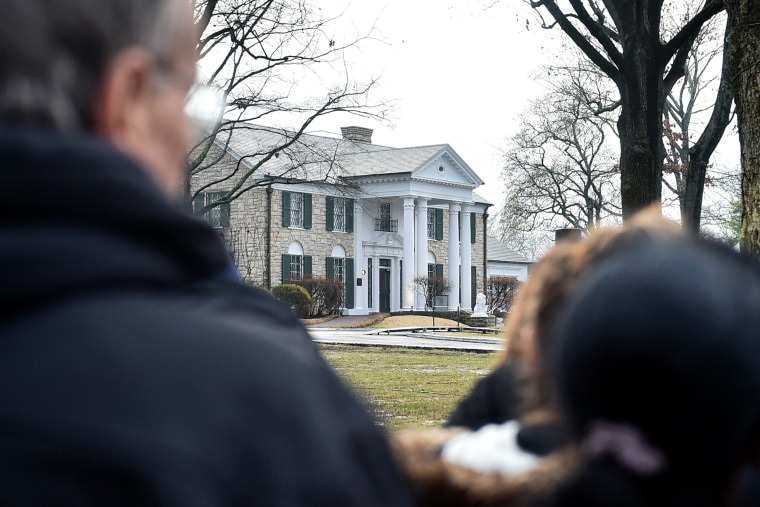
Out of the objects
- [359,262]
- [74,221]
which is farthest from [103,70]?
[359,262]

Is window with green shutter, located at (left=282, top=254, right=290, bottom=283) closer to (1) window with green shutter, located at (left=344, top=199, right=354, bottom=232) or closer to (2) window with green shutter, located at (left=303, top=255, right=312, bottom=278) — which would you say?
(2) window with green shutter, located at (left=303, top=255, right=312, bottom=278)

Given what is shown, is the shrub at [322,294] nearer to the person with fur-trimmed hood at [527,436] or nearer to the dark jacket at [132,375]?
the person with fur-trimmed hood at [527,436]

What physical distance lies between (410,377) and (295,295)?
23539 mm

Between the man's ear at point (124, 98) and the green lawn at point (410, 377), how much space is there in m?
5.01

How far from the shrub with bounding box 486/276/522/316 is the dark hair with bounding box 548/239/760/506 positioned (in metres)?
44.8

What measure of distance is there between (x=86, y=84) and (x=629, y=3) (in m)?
11.9

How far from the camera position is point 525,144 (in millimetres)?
44125

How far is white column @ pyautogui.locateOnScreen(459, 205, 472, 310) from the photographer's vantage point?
4769cm

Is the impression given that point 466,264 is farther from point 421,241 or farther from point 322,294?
point 322,294

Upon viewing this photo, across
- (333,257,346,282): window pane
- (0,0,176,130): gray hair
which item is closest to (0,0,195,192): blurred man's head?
(0,0,176,130): gray hair

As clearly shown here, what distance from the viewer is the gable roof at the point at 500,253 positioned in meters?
56.1

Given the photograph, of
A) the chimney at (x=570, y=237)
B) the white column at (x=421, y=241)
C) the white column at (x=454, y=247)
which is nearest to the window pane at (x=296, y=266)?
the white column at (x=421, y=241)

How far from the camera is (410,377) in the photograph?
14859mm

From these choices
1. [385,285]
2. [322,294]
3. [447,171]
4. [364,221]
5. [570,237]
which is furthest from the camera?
[447,171]
